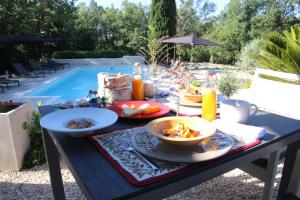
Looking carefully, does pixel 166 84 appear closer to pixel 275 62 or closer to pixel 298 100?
pixel 298 100

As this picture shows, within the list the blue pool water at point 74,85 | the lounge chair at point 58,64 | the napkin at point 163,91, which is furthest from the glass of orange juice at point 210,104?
the lounge chair at point 58,64

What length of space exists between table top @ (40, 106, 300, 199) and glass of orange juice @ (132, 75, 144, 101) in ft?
1.65

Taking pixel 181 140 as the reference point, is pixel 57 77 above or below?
below

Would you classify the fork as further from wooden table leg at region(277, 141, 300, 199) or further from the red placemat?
wooden table leg at region(277, 141, 300, 199)

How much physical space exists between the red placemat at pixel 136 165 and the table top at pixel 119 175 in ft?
0.06

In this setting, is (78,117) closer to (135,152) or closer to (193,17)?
(135,152)

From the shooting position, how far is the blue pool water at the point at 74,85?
8094mm

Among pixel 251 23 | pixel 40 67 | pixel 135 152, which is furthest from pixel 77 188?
pixel 251 23

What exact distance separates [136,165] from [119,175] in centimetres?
8

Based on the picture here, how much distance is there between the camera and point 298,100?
2205 millimetres

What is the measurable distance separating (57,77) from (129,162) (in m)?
9.47

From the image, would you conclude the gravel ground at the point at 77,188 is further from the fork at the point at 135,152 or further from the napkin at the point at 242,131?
the fork at the point at 135,152

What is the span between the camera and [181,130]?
110 cm

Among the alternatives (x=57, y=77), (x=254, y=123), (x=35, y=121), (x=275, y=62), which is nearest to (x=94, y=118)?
(x=254, y=123)
